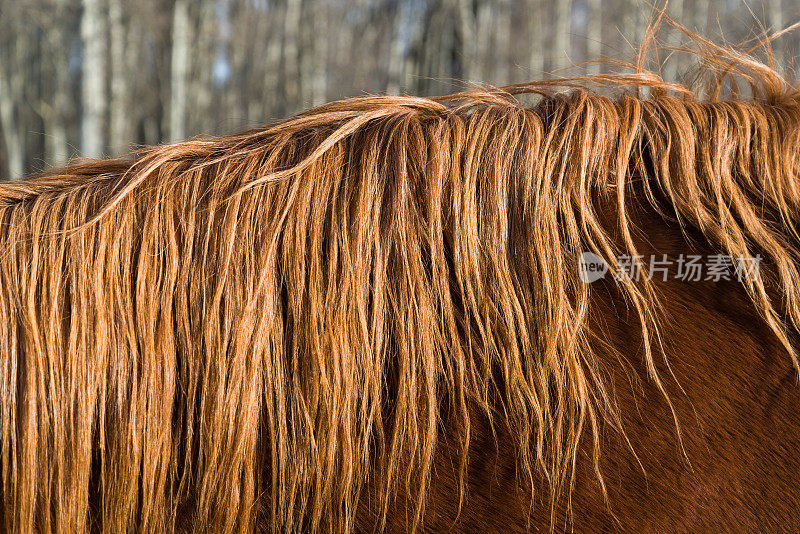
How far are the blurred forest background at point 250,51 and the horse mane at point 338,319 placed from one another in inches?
292

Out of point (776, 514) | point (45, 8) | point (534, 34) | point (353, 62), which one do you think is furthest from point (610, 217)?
point (45, 8)

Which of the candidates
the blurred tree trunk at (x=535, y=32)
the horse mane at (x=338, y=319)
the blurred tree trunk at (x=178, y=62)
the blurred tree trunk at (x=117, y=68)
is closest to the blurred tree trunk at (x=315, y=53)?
the blurred tree trunk at (x=178, y=62)

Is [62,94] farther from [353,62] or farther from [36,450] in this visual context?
[36,450]

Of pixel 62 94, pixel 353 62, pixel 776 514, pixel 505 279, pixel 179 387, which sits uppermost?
pixel 353 62

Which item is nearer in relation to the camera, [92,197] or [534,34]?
[92,197]

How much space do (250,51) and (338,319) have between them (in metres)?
14.0

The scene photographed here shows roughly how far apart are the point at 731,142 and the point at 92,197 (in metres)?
0.96

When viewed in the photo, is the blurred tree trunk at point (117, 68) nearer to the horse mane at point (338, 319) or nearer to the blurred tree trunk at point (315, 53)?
the blurred tree trunk at point (315, 53)

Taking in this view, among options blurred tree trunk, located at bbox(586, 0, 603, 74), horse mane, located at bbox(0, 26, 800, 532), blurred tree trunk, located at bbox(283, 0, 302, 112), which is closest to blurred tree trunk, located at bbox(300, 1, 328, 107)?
blurred tree trunk, located at bbox(283, 0, 302, 112)

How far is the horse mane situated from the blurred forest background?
741 centimetres

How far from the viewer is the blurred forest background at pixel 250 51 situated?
8.96 meters

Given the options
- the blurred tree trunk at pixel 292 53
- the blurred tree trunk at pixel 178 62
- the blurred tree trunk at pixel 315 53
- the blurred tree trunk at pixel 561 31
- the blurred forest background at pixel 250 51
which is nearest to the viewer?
the blurred forest background at pixel 250 51

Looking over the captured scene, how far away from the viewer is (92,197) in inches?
37.1

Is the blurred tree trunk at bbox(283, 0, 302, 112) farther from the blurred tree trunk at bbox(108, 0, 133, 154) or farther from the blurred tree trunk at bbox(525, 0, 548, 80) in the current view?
the blurred tree trunk at bbox(525, 0, 548, 80)
